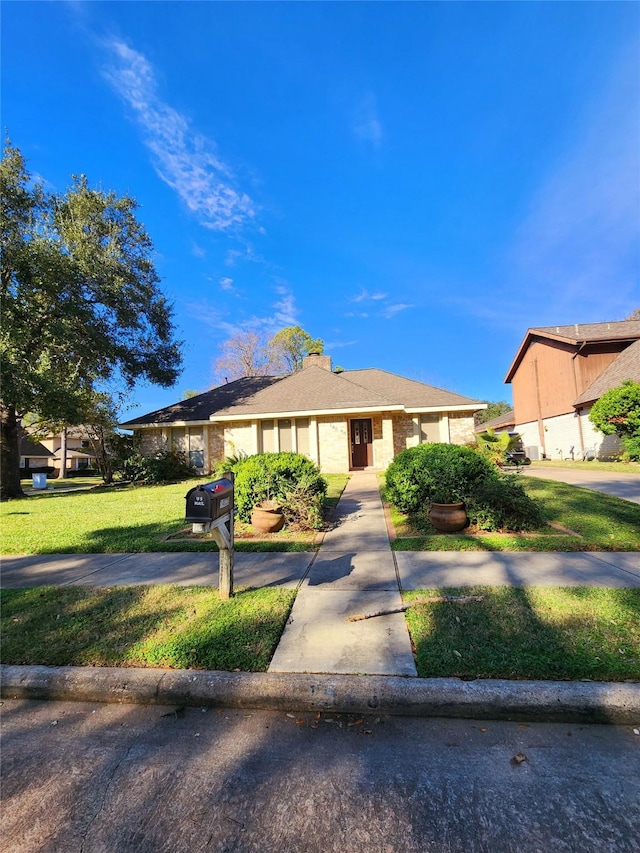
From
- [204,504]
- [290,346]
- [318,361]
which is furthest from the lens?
[290,346]

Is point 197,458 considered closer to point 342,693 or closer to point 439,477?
point 439,477

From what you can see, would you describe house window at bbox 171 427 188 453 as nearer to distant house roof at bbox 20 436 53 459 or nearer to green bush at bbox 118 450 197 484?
green bush at bbox 118 450 197 484

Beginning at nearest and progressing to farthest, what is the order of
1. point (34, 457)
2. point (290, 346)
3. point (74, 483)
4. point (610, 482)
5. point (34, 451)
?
point (610, 482) → point (74, 483) → point (290, 346) → point (34, 451) → point (34, 457)

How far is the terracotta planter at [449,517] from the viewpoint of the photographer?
19.2 feet

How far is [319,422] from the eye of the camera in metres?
15.3

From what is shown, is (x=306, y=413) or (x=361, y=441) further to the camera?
(x=361, y=441)

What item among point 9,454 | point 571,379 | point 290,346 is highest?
point 290,346

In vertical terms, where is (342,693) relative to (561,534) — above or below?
below

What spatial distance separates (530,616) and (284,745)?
2.20 metres

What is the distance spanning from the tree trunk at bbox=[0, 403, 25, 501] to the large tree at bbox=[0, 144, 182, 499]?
3cm

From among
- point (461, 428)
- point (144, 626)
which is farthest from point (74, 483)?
point (144, 626)

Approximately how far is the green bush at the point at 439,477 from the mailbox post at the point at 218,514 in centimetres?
379

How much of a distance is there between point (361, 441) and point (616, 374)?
12092mm

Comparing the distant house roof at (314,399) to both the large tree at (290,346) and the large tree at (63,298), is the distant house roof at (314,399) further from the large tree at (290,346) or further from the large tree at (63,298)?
the large tree at (290,346)
